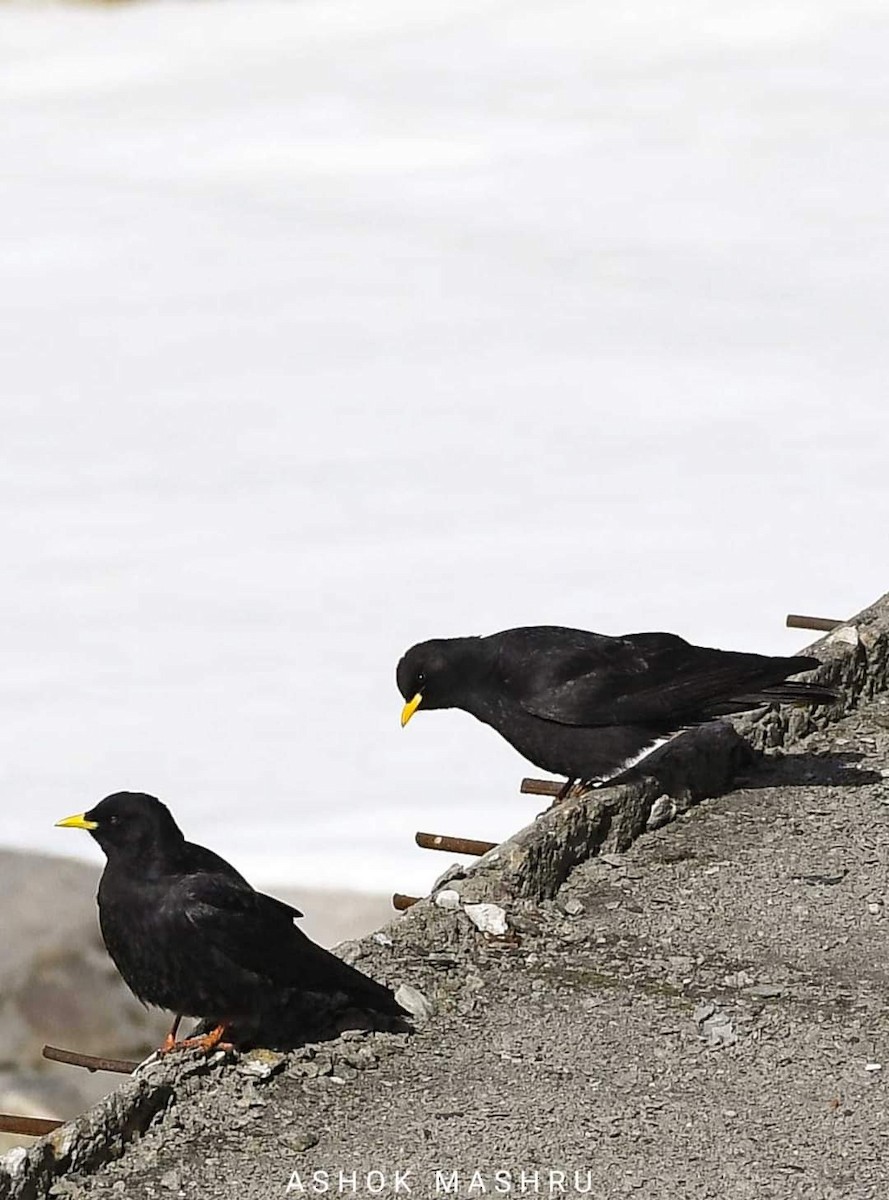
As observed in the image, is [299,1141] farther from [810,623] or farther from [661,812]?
[810,623]

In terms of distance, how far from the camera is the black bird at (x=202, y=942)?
11.8ft

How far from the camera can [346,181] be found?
941 inches

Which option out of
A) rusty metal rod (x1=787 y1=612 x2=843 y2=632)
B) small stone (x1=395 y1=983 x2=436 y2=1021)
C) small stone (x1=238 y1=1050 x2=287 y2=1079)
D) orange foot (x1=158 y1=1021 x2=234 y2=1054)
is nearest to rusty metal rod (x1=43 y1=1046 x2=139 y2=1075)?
orange foot (x1=158 y1=1021 x2=234 y2=1054)

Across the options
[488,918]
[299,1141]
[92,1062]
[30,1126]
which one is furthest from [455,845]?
[30,1126]

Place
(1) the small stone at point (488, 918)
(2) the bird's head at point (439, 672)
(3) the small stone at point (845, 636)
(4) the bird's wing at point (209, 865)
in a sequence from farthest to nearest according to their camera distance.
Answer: (3) the small stone at point (845, 636) < (2) the bird's head at point (439, 672) < (1) the small stone at point (488, 918) < (4) the bird's wing at point (209, 865)

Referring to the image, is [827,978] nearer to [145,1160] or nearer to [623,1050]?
[623,1050]

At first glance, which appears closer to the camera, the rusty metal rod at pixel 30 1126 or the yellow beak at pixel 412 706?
the rusty metal rod at pixel 30 1126

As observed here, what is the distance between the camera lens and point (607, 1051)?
3.68 m

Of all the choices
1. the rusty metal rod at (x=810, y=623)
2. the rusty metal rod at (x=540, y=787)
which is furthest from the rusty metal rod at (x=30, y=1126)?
the rusty metal rod at (x=810, y=623)

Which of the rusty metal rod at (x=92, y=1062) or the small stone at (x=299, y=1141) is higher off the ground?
the rusty metal rod at (x=92, y=1062)

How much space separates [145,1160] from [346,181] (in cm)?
2122

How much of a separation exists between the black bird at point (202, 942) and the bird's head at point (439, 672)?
1.21 meters

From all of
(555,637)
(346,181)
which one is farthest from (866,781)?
(346,181)

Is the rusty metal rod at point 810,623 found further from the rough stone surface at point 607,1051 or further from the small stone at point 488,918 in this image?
the small stone at point 488,918
